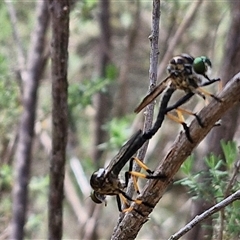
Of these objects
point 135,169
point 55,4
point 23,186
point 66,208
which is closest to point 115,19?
point 66,208

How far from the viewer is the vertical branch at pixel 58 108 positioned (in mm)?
1206

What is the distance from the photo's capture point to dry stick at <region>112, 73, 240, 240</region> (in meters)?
0.63

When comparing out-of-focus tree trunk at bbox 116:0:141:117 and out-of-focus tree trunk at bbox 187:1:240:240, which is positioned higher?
out-of-focus tree trunk at bbox 116:0:141:117

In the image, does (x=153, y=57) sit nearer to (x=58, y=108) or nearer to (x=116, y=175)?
(x=116, y=175)

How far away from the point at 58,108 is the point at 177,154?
61cm

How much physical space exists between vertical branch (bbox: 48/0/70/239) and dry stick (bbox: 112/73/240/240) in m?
0.49

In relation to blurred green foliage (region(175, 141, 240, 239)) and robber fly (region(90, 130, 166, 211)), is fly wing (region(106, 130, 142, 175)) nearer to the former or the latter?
robber fly (region(90, 130, 166, 211))

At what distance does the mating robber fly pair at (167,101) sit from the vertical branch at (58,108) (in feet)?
1.41

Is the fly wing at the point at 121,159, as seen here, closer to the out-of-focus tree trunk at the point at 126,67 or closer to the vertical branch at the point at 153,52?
the vertical branch at the point at 153,52

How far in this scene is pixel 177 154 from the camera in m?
0.70

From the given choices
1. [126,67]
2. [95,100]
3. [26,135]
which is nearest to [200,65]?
[26,135]

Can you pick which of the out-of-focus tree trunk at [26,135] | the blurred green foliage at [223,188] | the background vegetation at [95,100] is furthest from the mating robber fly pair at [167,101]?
the out-of-focus tree trunk at [26,135]

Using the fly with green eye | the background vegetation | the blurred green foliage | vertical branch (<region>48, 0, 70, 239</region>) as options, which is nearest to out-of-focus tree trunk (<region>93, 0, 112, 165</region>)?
the background vegetation

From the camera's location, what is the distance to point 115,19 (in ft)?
10.4
